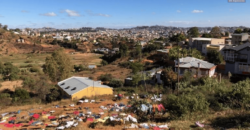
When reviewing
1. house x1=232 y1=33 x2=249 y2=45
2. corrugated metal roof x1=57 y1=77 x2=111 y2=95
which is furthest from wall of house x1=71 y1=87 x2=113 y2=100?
house x1=232 y1=33 x2=249 y2=45

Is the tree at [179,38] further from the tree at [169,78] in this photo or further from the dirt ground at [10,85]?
the dirt ground at [10,85]

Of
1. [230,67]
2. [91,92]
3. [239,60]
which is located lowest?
[91,92]

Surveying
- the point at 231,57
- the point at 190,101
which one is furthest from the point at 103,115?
the point at 231,57

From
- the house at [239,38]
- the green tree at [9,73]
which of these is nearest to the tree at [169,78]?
the green tree at [9,73]

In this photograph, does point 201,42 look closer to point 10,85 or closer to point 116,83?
point 116,83

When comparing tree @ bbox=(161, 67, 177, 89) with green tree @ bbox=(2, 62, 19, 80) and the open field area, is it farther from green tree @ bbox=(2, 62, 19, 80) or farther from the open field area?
the open field area

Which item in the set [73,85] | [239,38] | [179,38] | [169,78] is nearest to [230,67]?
[169,78]

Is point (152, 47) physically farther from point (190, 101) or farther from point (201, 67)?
point (190, 101)
